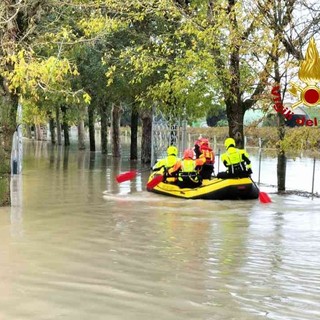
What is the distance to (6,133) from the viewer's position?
14.4 metres

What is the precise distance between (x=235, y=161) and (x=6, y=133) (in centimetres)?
654

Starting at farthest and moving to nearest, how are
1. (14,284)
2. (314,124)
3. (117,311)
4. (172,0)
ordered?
(172,0), (314,124), (14,284), (117,311)

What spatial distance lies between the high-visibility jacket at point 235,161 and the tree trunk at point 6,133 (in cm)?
621

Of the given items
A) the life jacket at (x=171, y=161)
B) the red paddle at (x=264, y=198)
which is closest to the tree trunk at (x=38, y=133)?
the life jacket at (x=171, y=161)

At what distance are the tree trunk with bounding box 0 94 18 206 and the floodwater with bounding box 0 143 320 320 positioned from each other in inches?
26.7

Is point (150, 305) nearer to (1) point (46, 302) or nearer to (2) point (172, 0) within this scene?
(1) point (46, 302)

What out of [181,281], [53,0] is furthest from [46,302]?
[53,0]

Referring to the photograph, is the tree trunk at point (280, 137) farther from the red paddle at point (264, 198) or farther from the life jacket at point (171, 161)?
the life jacket at point (171, 161)

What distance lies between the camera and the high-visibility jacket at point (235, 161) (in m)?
17.8

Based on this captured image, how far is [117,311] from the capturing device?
6.82 m

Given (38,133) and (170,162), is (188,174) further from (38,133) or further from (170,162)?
(38,133)

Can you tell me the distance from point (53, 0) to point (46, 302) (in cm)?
873

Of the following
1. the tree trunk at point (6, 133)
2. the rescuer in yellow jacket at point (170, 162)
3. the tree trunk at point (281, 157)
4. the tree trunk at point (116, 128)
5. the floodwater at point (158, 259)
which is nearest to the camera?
the floodwater at point (158, 259)

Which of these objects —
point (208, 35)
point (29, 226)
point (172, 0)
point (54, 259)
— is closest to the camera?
point (54, 259)
